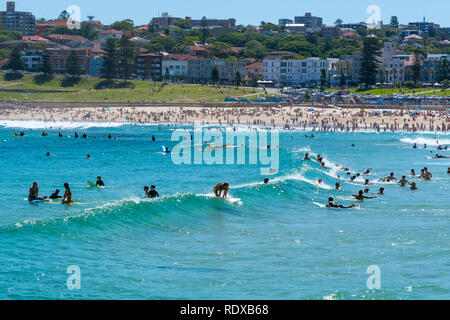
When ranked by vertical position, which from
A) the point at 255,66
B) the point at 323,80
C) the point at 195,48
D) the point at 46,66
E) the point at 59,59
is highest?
the point at 195,48

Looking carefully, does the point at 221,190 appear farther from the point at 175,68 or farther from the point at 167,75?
the point at 175,68

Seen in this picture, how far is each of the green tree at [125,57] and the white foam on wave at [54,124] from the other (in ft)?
149

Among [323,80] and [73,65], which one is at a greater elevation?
[73,65]

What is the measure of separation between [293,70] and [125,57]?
124 feet

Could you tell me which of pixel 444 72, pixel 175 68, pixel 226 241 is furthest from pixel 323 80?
pixel 226 241

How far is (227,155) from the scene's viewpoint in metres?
55.4

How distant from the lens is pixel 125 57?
150 metres

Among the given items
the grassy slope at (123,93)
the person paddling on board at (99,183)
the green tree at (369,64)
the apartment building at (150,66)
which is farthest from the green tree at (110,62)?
the person paddling on board at (99,183)

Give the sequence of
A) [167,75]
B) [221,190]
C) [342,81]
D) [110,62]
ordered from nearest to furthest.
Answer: [221,190] → [342,81] → [110,62] → [167,75]

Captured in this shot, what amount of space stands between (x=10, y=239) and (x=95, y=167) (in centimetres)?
2730

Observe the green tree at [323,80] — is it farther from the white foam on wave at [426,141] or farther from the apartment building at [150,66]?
the white foam on wave at [426,141]

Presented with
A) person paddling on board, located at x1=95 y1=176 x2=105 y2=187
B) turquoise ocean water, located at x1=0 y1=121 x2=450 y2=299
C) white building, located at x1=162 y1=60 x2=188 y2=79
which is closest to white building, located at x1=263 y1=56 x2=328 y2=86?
white building, located at x1=162 y1=60 x2=188 y2=79

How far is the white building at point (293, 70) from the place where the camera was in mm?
158625

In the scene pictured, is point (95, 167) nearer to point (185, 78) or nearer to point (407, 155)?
point (407, 155)
